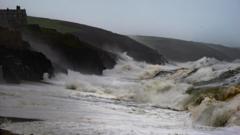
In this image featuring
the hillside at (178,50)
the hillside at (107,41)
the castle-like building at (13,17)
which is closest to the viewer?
the castle-like building at (13,17)

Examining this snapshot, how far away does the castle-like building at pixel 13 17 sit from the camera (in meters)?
43.9

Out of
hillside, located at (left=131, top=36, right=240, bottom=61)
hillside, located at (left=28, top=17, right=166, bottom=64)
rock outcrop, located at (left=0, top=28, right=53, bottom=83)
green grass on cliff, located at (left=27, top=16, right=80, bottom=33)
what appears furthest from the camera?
hillside, located at (left=131, top=36, right=240, bottom=61)

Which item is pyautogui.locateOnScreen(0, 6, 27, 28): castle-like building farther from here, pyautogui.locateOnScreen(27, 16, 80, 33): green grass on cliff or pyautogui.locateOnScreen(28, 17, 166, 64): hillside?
pyautogui.locateOnScreen(28, 17, 166, 64): hillside

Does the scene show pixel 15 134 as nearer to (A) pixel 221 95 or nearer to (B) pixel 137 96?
(A) pixel 221 95

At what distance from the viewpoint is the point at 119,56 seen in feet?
266

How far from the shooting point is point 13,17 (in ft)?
148

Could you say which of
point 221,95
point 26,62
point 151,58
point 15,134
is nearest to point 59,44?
point 26,62

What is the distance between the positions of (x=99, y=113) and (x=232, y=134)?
17.6 feet

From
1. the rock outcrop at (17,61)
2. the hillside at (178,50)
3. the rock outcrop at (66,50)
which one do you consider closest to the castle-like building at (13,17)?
the rock outcrop at (66,50)

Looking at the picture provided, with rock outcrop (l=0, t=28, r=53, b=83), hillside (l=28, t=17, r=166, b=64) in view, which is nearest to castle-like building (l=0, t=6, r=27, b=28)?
rock outcrop (l=0, t=28, r=53, b=83)

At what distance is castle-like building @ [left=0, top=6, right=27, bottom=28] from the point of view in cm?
4394

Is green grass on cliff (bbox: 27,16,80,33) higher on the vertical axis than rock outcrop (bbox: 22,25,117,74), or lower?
higher

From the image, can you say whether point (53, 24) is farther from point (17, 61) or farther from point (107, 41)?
point (17, 61)

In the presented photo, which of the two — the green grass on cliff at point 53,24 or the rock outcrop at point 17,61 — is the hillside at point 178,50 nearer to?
the green grass on cliff at point 53,24
